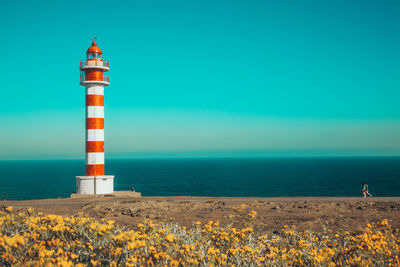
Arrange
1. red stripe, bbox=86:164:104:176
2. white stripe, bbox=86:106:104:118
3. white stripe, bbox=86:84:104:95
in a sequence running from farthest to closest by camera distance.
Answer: white stripe, bbox=86:84:104:95, white stripe, bbox=86:106:104:118, red stripe, bbox=86:164:104:176

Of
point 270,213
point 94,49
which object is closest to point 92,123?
point 94,49

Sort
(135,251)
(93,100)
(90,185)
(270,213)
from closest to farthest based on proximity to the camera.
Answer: (135,251), (270,213), (90,185), (93,100)

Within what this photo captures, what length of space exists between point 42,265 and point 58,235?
51.6 inches

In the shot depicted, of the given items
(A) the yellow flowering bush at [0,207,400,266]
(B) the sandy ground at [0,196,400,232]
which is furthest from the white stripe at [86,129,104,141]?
(A) the yellow flowering bush at [0,207,400,266]

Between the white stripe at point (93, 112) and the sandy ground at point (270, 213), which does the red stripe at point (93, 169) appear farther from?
the sandy ground at point (270, 213)

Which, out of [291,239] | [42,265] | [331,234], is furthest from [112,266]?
[331,234]

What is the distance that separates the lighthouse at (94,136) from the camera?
980 inches

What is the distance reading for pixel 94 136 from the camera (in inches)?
1001

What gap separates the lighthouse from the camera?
24.9 meters

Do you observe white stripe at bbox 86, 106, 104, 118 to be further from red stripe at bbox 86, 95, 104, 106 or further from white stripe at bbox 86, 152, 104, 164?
white stripe at bbox 86, 152, 104, 164

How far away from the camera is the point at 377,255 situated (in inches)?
273

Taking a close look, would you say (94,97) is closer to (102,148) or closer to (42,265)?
(102,148)

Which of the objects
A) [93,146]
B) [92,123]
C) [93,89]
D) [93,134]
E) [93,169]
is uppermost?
[93,89]

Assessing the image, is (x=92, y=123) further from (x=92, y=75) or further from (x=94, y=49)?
(x=94, y=49)
